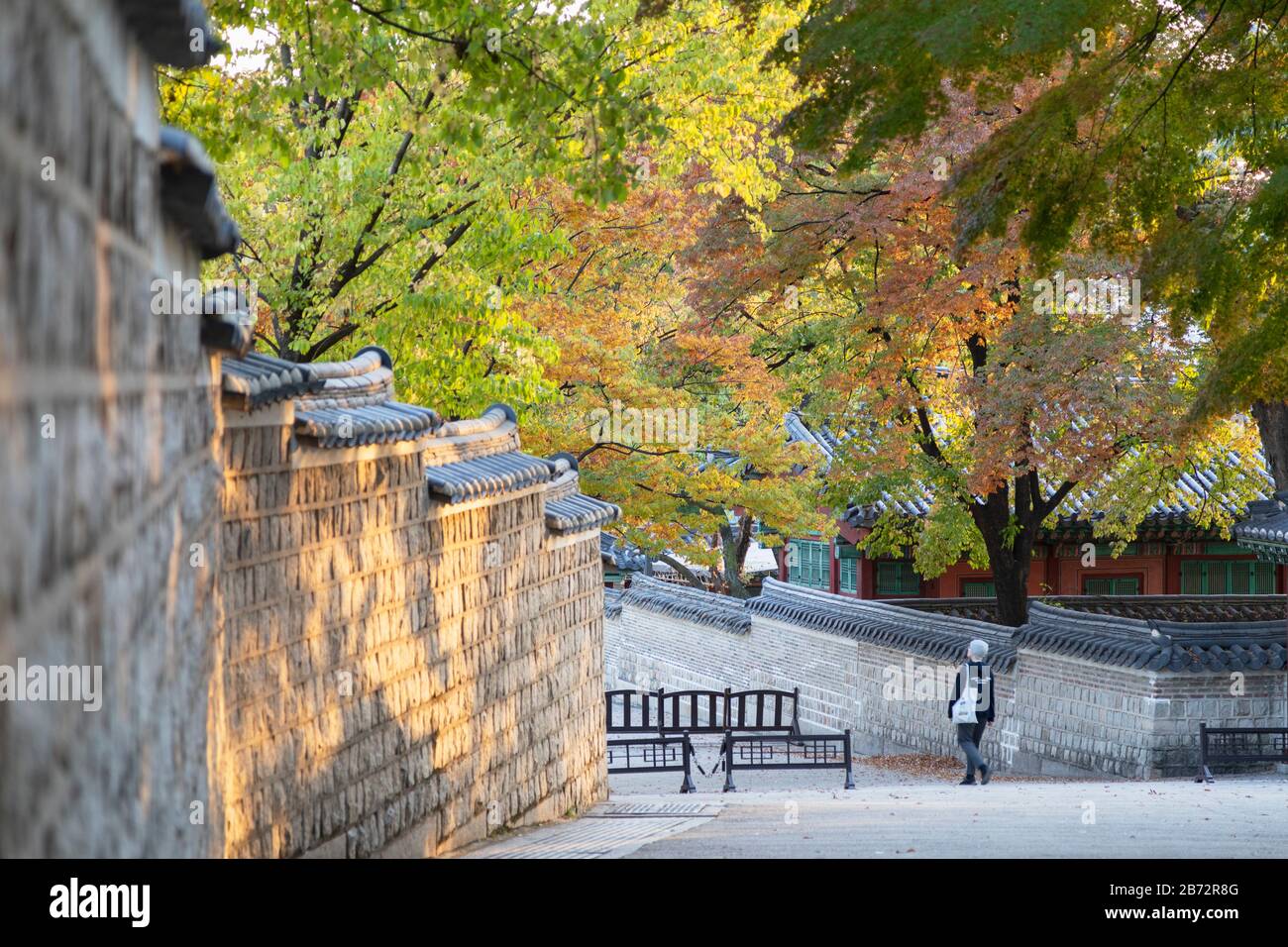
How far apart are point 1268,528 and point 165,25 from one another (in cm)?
1713

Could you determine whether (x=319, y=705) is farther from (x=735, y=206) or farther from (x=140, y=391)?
(x=735, y=206)

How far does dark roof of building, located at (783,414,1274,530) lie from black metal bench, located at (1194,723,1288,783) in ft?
24.9

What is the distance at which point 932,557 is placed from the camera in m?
24.0

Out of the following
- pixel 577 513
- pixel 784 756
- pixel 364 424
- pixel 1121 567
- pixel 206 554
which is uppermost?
pixel 364 424

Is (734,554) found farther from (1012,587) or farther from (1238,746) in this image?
(1238,746)

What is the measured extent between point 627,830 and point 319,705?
4.18 m

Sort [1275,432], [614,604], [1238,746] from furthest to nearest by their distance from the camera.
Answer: [614,604], [1275,432], [1238,746]

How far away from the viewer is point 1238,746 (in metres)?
17.4

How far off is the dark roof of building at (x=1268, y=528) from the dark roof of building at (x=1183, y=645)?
94 centimetres

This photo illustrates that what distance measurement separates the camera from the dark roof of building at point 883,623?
22312 mm

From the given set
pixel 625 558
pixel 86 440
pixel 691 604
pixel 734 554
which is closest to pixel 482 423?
pixel 86 440

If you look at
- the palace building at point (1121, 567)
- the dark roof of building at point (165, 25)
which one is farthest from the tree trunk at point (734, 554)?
the dark roof of building at point (165, 25)

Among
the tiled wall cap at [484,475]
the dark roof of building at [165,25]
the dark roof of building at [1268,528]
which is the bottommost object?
the dark roof of building at [1268,528]

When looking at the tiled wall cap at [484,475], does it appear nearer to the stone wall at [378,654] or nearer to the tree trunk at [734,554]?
the stone wall at [378,654]
